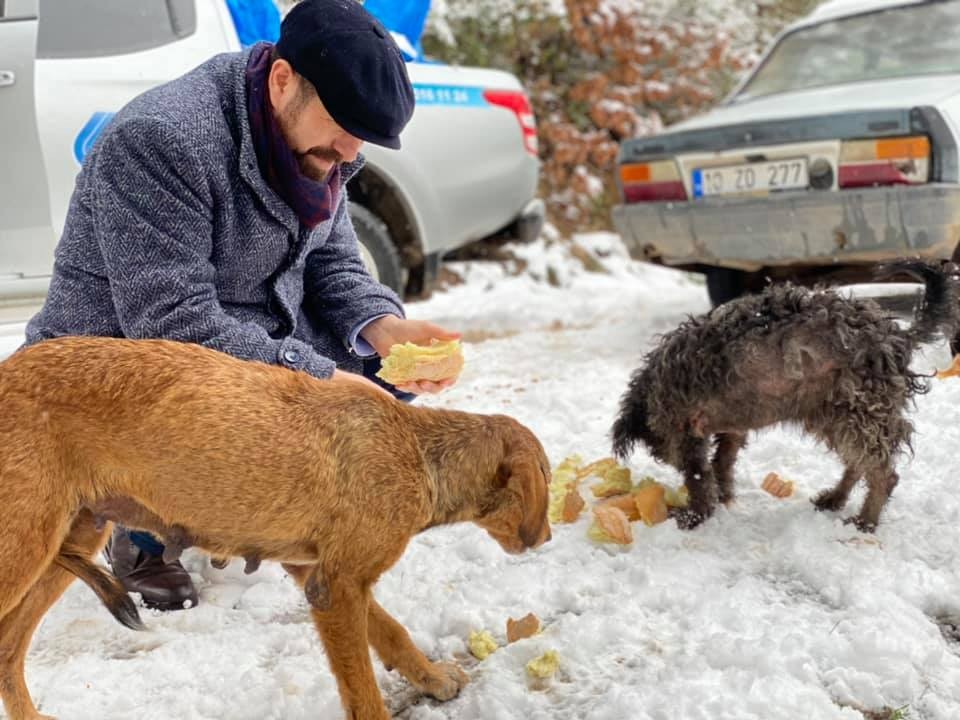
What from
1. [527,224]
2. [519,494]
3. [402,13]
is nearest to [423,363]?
[519,494]

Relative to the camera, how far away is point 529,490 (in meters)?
2.59

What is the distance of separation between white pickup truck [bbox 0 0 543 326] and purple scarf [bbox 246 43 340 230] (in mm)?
2207

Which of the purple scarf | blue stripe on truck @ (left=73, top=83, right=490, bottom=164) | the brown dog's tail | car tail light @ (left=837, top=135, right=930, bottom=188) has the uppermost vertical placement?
the purple scarf

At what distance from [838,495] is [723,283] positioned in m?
3.43

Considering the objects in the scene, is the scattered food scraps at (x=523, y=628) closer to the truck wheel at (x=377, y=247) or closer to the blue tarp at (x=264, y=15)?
the truck wheel at (x=377, y=247)

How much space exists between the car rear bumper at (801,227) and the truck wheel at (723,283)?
2.06 feet

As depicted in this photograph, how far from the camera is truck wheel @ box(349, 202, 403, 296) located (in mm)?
5875

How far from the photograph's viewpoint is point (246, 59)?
10.0 feet

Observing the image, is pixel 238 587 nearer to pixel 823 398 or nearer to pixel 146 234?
pixel 146 234

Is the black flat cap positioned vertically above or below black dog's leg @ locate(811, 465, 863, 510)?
above

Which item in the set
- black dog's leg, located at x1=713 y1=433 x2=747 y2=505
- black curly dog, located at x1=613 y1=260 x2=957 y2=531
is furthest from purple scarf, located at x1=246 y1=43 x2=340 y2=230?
black dog's leg, located at x1=713 y1=433 x2=747 y2=505

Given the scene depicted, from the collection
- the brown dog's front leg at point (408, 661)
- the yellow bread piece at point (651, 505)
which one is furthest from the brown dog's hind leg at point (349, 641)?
the yellow bread piece at point (651, 505)

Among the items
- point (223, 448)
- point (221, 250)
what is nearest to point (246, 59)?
point (221, 250)

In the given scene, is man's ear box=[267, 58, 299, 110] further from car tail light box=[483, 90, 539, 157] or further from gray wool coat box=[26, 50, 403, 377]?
car tail light box=[483, 90, 539, 157]
